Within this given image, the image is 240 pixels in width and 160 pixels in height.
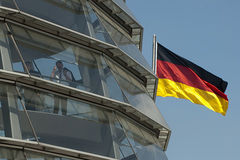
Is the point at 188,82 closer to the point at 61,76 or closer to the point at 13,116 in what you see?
the point at 61,76

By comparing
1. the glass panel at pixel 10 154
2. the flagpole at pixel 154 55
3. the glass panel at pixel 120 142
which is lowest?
the glass panel at pixel 10 154

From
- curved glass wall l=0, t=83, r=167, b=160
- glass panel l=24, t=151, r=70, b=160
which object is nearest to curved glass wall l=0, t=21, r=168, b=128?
curved glass wall l=0, t=83, r=167, b=160

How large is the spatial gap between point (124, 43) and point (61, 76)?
401 centimetres

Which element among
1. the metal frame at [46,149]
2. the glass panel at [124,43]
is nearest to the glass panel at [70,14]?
the glass panel at [124,43]

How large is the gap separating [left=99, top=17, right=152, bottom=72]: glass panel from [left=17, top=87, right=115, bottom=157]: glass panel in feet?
11.3

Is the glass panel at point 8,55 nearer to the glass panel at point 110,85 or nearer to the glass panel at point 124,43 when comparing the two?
the glass panel at point 110,85

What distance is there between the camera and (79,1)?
1738cm

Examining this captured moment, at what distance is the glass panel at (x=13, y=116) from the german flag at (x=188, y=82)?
1144 centimetres

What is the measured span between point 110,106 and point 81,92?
126 cm

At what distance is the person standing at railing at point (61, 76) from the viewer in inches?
556

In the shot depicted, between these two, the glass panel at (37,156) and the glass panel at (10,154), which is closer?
the glass panel at (10,154)

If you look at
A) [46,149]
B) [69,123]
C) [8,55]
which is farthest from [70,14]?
[46,149]

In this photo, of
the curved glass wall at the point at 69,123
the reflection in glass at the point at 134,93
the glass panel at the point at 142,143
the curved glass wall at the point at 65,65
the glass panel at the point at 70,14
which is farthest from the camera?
the reflection in glass at the point at 134,93

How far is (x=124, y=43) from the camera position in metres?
18.1
